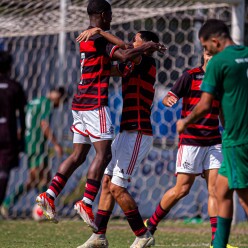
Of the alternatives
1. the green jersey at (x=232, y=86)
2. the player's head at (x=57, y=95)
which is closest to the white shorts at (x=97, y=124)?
the green jersey at (x=232, y=86)

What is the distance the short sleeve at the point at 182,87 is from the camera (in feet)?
27.8

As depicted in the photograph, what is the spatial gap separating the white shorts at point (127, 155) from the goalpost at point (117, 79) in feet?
15.1

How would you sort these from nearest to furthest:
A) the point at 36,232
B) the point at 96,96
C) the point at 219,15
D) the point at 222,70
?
the point at 222,70
the point at 96,96
the point at 36,232
the point at 219,15

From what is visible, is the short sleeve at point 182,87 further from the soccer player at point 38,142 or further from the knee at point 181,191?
the soccer player at point 38,142

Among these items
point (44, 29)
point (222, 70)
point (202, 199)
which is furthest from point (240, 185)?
point (44, 29)

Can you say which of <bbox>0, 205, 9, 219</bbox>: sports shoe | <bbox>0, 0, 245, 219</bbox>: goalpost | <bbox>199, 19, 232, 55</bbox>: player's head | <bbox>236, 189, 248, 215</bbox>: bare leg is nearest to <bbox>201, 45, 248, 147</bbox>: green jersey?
<bbox>199, 19, 232, 55</bbox>: player's head

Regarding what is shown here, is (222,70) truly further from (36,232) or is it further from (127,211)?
(36,232)

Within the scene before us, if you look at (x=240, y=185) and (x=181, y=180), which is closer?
(x=240, y=185)

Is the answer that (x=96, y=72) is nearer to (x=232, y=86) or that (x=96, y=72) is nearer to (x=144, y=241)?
(x=144, y=241)

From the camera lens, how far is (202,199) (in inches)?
514

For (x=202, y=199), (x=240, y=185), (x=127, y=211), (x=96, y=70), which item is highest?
(x=96, y=70)

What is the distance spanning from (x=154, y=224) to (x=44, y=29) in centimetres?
580

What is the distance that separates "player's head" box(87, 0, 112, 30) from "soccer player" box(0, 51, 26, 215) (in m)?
2.91

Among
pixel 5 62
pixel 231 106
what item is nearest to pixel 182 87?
pixel 231 106
